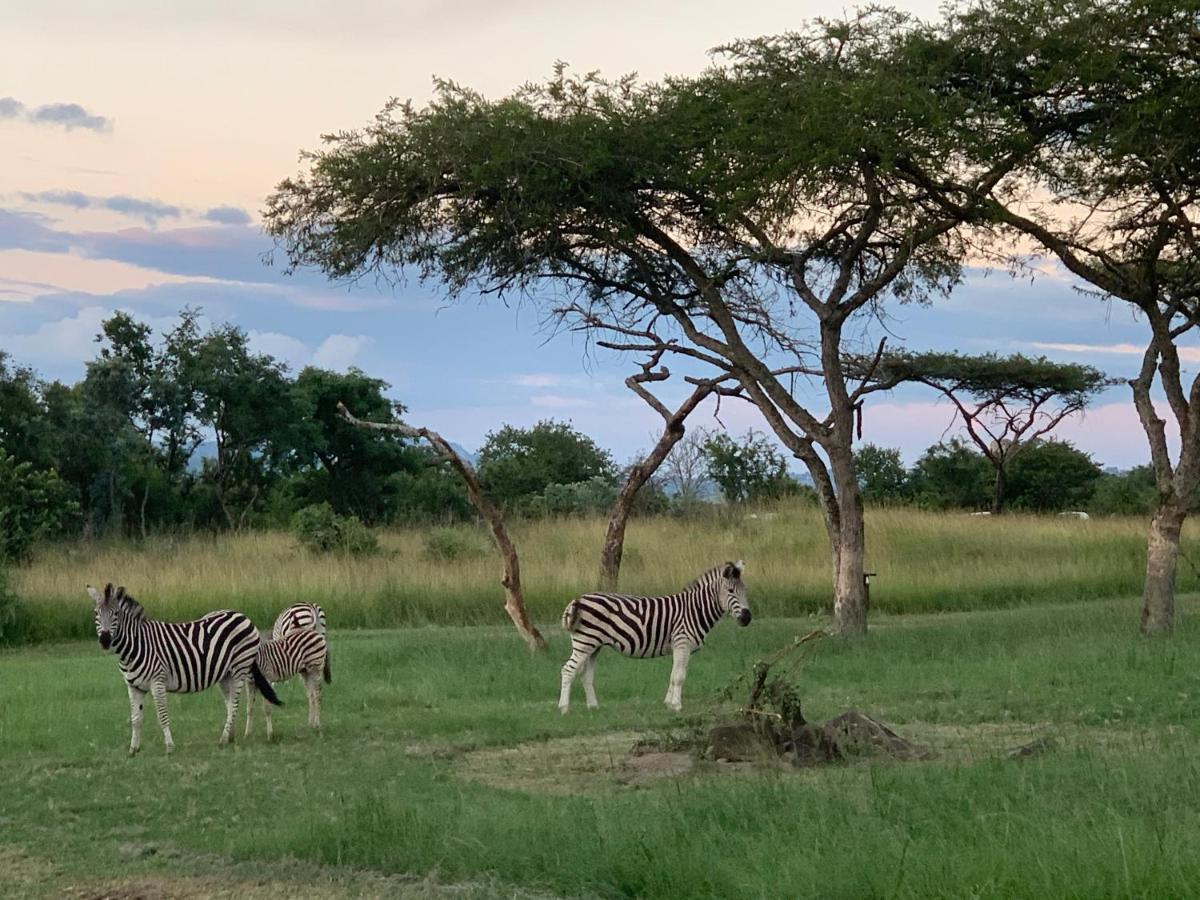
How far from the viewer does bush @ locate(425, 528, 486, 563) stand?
2797 cm

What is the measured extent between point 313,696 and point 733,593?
3871mm

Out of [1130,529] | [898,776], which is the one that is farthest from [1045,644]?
[1130,529]

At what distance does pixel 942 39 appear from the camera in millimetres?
17672

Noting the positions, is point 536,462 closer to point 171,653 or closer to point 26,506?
point 26,506

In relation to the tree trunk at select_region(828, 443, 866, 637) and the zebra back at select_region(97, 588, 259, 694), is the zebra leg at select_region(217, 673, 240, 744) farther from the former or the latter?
the tree trunk at select_region(828, 443, 866, 637)

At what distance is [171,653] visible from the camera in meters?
12.0

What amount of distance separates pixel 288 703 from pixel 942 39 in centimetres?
1044

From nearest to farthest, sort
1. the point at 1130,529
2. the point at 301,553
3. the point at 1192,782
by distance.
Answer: the point at 1192,782
the point at 301,553
the point at 1130,529

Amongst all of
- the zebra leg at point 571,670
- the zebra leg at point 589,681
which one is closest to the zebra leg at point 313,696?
the zebra leg at point 571,670

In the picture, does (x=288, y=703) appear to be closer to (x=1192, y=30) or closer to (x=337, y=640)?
(x=337, y=640)

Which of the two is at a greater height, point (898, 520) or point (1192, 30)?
point (1192, 30)

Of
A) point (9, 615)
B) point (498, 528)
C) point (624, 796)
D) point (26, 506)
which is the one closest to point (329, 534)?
point (26, 506)

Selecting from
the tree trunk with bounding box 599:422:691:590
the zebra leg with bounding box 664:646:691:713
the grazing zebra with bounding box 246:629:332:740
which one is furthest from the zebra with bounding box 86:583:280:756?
the tree trunk with bounding box 599:422:691:590

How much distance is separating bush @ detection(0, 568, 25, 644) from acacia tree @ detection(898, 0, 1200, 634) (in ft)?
45.9
